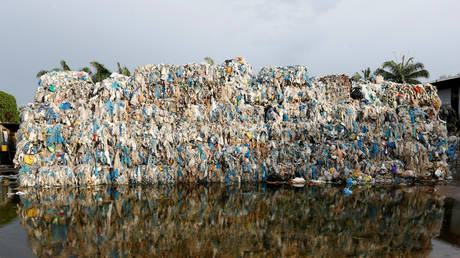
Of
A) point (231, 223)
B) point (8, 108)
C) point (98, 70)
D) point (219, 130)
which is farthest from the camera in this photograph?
point (8, 108)

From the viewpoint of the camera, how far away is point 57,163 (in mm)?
8195

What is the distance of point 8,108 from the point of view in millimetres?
21641

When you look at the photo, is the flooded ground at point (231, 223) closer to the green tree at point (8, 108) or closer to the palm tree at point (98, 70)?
the palm tree at point (98, 70)

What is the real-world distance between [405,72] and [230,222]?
25.6 meters

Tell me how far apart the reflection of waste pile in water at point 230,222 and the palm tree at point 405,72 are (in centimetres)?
1944

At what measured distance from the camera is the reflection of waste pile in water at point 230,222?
3412mm

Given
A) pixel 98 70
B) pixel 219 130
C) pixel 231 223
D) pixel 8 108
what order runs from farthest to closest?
1. pixel 8 108
2. pixel 98 70
3. pixel 219 130
4. pixel 231 223

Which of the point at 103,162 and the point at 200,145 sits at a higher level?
the point at 200,145

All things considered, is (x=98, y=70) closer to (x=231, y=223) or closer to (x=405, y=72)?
(x=231, y=223)

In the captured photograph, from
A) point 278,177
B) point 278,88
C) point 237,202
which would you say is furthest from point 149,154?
point 278,88

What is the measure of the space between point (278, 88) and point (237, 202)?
5.22 m

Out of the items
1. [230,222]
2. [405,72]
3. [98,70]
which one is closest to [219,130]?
[230,222]

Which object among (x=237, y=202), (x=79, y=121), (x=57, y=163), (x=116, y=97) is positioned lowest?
(x=237, y=202)

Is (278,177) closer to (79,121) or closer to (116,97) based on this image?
(116,97)
